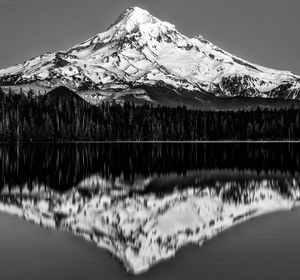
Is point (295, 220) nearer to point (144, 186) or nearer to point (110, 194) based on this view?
point (110, 194)

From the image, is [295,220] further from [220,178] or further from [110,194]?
[220,178]

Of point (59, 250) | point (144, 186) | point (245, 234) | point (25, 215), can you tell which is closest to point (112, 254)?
point (59, 250)

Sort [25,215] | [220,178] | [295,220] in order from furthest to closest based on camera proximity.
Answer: [220,178] → [25,215] → [295,220]

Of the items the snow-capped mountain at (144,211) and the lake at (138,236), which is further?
the snow-capped mountain at (144,211)

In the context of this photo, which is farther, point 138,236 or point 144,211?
point 144,211

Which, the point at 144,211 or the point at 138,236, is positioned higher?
Result: the point at 144,211

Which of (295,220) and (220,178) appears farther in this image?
(220,178)

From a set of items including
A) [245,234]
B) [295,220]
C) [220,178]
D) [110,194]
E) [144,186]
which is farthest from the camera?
[220,178]

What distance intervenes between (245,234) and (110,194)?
20431mm

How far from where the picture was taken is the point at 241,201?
44625 mm

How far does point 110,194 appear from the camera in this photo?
49.6 m

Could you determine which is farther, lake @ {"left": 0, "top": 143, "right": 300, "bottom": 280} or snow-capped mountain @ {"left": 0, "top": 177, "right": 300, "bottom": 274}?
snow-capped mountain @ {"left": 0, "top": 177, "right": 300, "bottom": 274}

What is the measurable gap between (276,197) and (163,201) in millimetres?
9390

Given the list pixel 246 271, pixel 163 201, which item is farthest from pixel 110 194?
pixel 246 271
